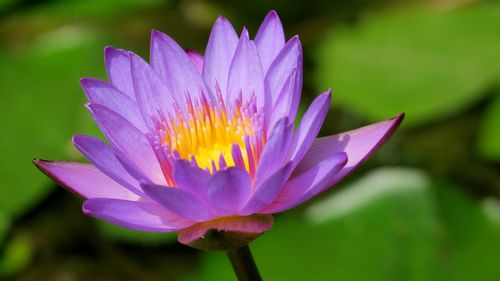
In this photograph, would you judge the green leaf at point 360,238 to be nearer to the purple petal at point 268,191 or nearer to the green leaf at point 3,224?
the green leaf at point 3,224

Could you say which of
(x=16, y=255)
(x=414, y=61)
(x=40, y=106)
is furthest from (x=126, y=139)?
(x=414, y=61)

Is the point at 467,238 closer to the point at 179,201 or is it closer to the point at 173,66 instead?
the point at 173,66

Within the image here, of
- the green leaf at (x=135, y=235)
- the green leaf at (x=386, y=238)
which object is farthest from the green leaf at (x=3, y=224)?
the green leaf at (x=386, y=238)

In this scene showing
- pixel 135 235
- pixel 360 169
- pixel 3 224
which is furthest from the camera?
pixel 360 169

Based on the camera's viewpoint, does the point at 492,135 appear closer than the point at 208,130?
No

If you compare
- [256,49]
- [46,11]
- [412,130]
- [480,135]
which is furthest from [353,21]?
[256,49]
